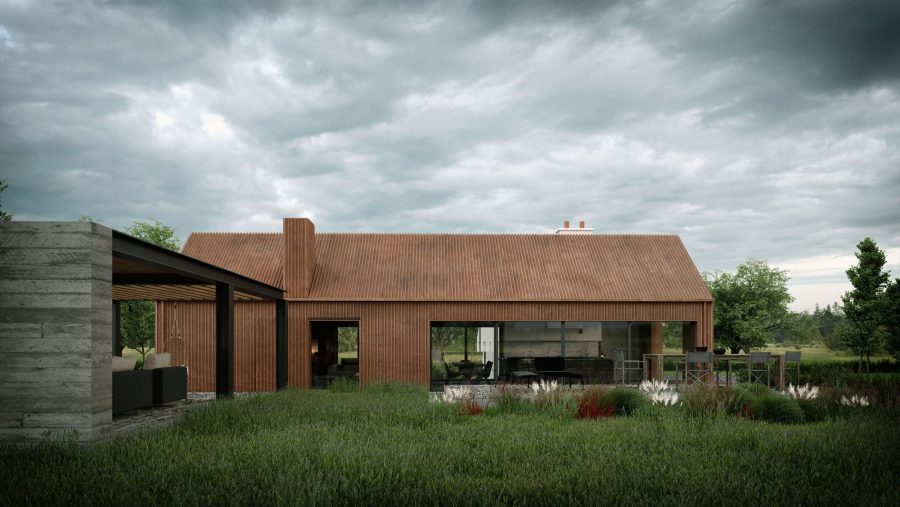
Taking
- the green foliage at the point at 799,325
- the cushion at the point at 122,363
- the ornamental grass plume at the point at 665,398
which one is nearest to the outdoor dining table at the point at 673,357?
the ornamental grass plume at the point at 665,398

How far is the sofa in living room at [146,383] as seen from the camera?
1121cm

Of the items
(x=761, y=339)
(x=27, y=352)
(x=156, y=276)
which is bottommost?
(x=761, y=339)

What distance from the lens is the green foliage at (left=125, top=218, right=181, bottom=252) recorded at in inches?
1216

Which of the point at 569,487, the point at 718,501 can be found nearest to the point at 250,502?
the point at 569,487

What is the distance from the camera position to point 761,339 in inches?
1243

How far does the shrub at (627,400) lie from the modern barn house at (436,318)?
21.1 feet

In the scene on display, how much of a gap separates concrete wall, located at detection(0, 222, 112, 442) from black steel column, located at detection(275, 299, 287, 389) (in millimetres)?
8931

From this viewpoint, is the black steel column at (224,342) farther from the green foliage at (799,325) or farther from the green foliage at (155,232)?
the green foliage at (799,325)

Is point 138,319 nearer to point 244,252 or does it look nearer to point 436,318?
point 244,252

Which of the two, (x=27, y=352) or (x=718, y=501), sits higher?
(x=27, y=352)

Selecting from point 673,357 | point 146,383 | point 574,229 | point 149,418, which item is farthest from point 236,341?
point 574,229

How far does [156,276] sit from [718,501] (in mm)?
11372

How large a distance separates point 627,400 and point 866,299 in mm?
24490

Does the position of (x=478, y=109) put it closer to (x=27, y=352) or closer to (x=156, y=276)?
(x=156, y=276)
